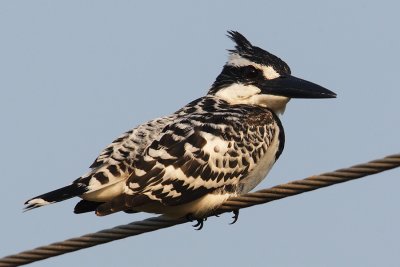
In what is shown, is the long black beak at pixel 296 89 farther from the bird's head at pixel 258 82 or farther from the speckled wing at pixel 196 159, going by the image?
the speckled wing at pixel 196 159

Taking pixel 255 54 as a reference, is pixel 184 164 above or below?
below

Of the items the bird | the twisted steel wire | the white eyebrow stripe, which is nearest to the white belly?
the bird

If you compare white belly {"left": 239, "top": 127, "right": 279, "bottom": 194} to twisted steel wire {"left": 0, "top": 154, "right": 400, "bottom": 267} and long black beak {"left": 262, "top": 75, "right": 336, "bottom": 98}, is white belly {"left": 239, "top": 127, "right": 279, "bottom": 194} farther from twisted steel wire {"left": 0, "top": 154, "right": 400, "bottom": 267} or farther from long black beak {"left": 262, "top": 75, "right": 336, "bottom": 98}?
twisted steel wire {"left": 0, "top": 154, "right": 400, "bottom": 267}

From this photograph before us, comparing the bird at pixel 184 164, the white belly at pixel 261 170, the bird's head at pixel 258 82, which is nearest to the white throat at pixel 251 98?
the bird's head at pixel 258 82

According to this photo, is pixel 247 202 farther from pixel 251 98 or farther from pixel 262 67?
pixel 262 67

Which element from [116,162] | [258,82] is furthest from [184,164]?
[258,82]

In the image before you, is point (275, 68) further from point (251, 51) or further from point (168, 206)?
point (168, 206)

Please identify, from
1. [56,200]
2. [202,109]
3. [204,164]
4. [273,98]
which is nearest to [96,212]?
[56,200]
